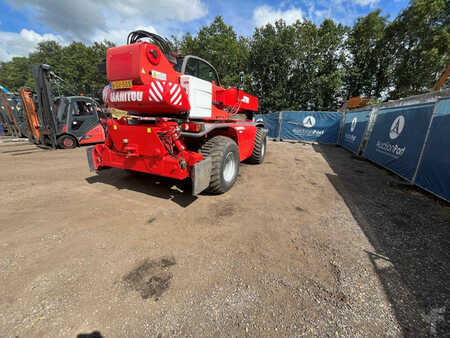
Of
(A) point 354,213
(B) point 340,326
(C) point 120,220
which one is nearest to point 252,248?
(B) point 340,326

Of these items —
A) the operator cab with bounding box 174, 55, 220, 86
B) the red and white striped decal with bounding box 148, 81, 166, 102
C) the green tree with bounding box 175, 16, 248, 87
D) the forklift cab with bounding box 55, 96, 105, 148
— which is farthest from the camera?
the green tree with bounding box 175, 16, 248, 87

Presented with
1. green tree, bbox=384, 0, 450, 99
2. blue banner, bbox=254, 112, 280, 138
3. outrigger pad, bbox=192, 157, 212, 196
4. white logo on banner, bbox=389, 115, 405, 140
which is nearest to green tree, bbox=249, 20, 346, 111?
green tree, bbox=384, 0, 450, 99

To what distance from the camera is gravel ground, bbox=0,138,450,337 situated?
1.48 metres

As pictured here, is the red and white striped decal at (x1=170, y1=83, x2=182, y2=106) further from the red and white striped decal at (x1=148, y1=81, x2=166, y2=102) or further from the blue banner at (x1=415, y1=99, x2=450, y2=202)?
the blue banner at (x1=415, y1=99, x2=450, y2=202)

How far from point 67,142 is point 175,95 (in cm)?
811

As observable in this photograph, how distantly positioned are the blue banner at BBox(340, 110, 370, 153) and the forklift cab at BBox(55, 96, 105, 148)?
1273 centimetres

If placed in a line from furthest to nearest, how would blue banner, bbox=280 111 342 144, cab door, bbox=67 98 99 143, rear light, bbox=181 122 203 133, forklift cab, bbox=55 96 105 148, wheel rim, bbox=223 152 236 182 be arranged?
blue banner, bbox=280 111 342 144 → cab door, bbox=67 98 99 143 → forklift cab, bbox=55 96 105 148 → wheel rim, bbox=223 152 236 182 → rear light, bbox=181 122 203 133

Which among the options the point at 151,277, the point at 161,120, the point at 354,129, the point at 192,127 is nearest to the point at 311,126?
the point at 354,129

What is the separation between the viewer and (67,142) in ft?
26.5

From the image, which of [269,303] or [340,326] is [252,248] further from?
[340,326]

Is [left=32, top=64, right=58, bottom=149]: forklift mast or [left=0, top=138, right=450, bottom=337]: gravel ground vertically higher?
[left=32, top=64, right=58, bottom=149]: forklift mast

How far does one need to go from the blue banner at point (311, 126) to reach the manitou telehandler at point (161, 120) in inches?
410

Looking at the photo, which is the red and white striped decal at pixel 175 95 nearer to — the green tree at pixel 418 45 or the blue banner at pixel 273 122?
the blue banner at pixel 273 122

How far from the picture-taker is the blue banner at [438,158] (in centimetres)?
394
